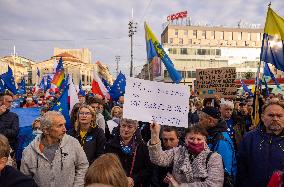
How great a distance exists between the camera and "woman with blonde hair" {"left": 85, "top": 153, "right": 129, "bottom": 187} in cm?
205

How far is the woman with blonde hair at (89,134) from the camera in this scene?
4566mm

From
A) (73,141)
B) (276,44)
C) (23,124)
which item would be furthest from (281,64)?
(23,124)

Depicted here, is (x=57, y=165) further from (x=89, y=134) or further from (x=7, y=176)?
(x=89, y=134)

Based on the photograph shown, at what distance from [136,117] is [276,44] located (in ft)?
10.1

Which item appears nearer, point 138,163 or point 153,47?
point 138,163

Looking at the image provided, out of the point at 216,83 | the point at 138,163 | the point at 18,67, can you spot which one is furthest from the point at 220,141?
the point at 18,67

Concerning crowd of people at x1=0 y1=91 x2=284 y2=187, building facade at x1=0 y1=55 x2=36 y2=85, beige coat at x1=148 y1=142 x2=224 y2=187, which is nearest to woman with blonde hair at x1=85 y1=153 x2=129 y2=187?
crowd of people at x1=0 y1=91 x2=284 y2=187

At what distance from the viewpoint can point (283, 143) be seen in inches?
134

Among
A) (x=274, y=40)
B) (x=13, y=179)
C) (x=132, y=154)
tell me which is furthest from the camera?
(x=274, y=40)

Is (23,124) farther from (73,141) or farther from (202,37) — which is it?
(202,37)

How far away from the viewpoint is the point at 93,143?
459 cm

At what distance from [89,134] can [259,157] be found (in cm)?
224

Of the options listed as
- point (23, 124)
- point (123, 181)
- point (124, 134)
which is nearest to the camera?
point (123, 181)

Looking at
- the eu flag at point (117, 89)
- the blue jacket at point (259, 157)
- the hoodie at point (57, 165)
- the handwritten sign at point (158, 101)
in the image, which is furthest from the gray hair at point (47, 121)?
the eu flag at point (117, 89)
